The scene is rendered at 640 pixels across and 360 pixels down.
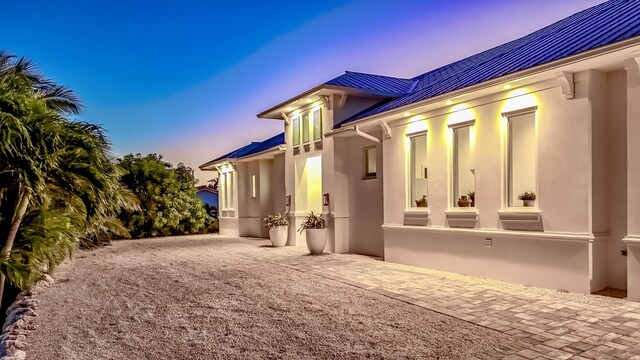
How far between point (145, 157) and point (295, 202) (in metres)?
12.3

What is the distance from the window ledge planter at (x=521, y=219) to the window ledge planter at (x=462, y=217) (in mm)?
616

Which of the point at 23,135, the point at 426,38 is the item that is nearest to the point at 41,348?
the point at 23,135

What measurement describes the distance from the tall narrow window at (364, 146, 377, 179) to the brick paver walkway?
144 inches

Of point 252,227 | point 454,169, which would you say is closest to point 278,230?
point 252,227

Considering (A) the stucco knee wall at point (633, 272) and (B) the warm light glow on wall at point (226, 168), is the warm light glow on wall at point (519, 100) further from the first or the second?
(B) the warm light glow on wall at point (226, 168)

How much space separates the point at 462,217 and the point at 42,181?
7476 millimetres

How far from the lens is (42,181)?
6250mm

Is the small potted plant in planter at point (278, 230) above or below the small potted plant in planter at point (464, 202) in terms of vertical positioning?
below

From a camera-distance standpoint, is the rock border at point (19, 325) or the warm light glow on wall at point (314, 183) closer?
the rock border at point (19, 325)

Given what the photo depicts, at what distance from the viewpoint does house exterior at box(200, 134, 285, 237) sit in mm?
17906

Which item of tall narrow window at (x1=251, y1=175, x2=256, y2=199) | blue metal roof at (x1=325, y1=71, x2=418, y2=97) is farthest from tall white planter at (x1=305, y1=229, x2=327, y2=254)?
tall narrow window at (x1=251, y1=175, x2=256, y2=199)

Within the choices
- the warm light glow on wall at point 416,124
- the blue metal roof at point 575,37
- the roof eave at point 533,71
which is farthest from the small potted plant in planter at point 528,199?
the warm light glow on wall at point 416,124

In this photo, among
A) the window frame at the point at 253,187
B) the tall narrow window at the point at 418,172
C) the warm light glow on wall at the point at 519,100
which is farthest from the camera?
the window frame at the point at 253,187

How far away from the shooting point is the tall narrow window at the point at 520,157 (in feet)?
25.1
